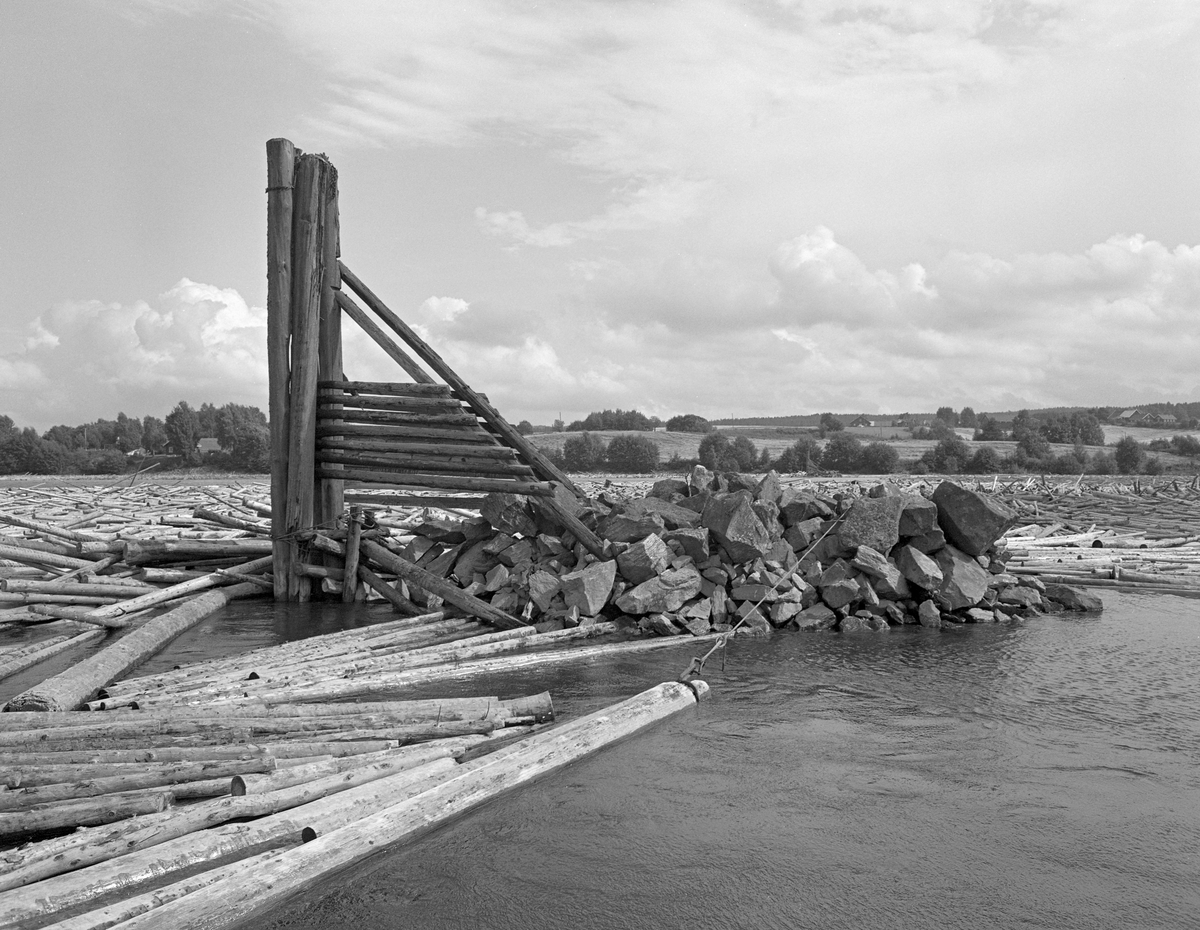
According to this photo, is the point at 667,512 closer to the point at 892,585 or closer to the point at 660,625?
the point at 660,625

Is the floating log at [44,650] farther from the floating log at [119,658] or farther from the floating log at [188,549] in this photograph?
the floating log at [188,549]

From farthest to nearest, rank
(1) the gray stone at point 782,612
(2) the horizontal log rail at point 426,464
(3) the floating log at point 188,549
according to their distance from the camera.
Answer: (3) the floating log at point 188,549
(2) the horizontal log rail at point 426,464
(1) the gray stone at point 782,612

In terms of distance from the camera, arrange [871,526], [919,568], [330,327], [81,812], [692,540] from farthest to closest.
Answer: [330,327] < [871,526] < [919,568] < [692,540] < [81,812]

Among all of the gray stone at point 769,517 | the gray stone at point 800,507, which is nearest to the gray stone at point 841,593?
the gray stone at point 769,517

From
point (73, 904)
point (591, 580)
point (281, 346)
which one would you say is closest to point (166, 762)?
point (73, 904)

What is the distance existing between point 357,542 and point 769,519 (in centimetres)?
657

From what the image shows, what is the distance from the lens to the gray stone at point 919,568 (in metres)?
14.3

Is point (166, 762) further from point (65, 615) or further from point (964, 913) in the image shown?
point (65, 615)

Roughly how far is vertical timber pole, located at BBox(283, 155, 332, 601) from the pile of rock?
2.21 m

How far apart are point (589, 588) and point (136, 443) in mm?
100370

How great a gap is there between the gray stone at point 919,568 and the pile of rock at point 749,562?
0.07 ft

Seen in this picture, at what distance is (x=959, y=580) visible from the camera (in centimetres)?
1442

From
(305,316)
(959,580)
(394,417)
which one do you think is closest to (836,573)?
(959,580)

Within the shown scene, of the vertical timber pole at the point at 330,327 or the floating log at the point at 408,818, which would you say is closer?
the floating log at the point at 408,818
